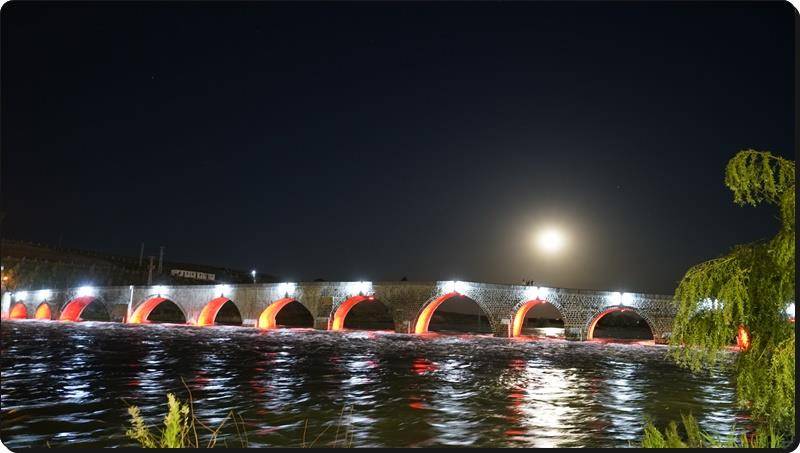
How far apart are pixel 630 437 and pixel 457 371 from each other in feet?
36.4

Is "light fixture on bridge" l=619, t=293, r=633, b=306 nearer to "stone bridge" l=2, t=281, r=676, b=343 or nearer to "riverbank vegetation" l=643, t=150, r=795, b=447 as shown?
"stone bridge" l=2, t=281, r=676, b=343

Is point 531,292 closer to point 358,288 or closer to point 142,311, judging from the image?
point 358,288

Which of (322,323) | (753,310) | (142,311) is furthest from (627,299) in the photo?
(142,311)

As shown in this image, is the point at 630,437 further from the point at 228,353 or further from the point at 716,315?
the point at 228,353

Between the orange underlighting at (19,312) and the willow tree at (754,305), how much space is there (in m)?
88.1

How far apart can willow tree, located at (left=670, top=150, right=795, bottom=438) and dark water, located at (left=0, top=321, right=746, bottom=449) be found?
2.54 meters

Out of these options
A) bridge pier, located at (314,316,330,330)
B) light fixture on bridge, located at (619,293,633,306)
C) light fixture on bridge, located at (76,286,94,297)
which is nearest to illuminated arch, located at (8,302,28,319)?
light fixture on bridge, located at (76,286,94,297)

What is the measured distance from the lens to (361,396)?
16016mm

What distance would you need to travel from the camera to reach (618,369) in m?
24.2

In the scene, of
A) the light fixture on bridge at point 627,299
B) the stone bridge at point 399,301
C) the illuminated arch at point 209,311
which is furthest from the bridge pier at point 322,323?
the light fixture on bridge at point 627,299

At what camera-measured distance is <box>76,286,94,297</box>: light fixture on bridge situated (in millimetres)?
69062

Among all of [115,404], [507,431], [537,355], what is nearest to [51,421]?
[115,404]

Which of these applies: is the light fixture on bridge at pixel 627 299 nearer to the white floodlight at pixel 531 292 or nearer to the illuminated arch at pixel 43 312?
the white floodlight at pixel 531 292

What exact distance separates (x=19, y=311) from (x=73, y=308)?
43.8 feet
